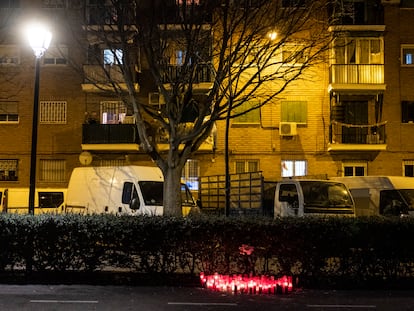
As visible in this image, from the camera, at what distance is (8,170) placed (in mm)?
25594

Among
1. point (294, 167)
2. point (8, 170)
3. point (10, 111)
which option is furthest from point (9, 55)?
point (294, 167)

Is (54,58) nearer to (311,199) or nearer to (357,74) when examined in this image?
(357,74)

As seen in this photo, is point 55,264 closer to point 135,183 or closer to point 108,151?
point 135,183

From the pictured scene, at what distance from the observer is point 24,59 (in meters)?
26.2

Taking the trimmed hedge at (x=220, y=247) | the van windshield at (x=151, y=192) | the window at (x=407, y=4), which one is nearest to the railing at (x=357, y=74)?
the window at (x=407, y=4)

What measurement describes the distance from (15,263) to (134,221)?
2.46m

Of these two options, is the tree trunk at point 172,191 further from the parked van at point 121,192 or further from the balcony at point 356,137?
the balcony at point 356,137

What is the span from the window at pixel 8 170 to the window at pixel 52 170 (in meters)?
1.23

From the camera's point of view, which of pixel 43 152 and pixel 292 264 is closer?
pixel 292 264

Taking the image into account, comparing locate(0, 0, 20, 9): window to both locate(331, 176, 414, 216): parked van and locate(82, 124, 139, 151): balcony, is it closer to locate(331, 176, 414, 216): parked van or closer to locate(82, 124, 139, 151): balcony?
locate(82, 124, 139, 151): balcony

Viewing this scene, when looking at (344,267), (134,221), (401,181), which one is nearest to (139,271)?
(134,221)

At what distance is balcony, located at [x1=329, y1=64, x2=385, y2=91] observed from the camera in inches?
955

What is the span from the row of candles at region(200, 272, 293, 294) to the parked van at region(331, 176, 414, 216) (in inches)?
333

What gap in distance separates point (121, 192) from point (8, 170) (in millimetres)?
12014
